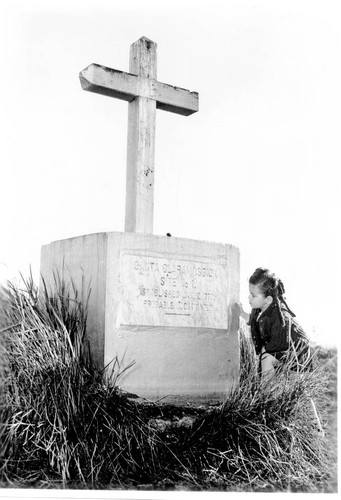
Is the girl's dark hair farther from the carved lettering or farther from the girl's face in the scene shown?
the carved lettering

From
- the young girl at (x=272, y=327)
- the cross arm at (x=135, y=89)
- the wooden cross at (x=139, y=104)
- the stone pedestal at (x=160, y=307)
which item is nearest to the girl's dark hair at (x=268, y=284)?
the young girl at (x=272, y=327)

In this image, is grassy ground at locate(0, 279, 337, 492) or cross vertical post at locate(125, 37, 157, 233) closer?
grassy ground at locate(0, 279, 337, 492)

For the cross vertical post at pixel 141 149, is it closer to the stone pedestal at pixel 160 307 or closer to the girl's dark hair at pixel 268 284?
the stone pedestal at pixel 160 307

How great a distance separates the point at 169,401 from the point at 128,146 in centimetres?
208

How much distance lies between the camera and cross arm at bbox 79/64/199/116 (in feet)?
17.3

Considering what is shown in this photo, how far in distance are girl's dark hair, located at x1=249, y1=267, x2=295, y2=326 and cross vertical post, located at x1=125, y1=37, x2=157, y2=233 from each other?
3.22 ft

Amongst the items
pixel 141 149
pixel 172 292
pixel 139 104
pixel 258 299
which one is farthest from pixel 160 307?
pixel 139 104

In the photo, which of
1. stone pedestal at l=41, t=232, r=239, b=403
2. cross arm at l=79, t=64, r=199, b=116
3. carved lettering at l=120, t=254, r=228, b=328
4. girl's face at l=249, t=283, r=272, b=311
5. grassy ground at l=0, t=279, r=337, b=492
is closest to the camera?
grassy ground at l=0, t=279, r=337, b=492

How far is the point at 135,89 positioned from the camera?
548cm

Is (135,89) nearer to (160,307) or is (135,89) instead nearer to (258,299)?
(160,307)

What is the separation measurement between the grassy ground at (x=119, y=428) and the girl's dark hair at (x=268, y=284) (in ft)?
2.32

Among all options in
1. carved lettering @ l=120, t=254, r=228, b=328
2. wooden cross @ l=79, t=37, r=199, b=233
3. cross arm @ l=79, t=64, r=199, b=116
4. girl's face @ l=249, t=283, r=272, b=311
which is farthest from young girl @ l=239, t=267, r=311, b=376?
cross arm @ l=79, t=64, r=199, b=116

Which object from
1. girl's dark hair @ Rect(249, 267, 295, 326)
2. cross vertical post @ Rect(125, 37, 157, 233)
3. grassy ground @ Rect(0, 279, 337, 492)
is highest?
cross vertical post @ Rect(125, 37, 157, 233)

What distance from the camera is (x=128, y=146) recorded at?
5.53 meters
